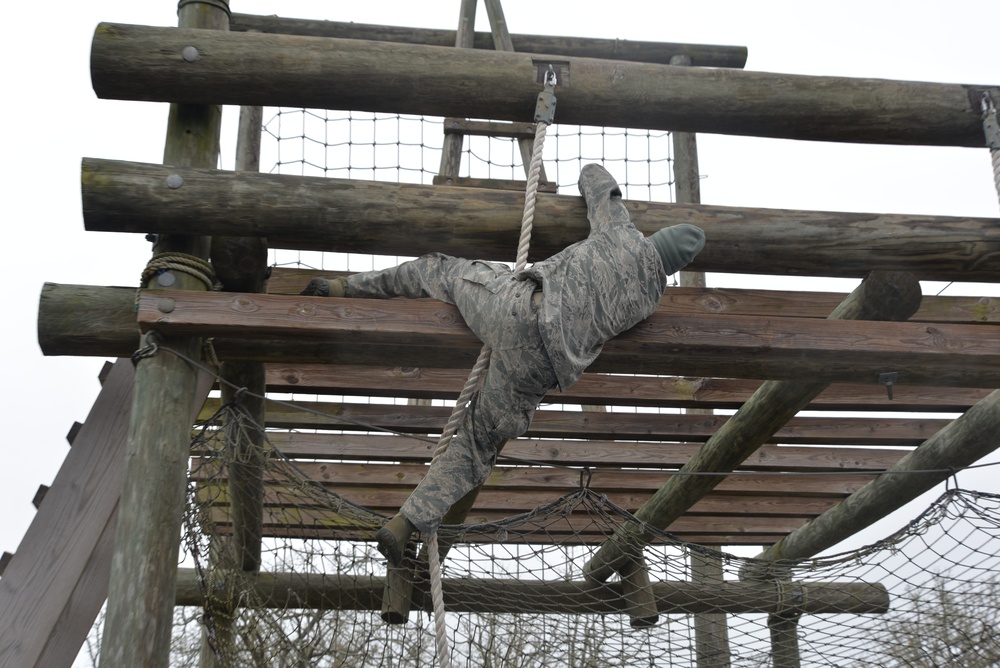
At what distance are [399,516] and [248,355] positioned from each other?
0.81 meters

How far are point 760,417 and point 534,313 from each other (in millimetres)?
1354

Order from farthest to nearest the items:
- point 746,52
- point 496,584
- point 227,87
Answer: point 746,52 → point 496,584 → point 227,87

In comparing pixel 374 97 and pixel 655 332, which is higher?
pixel 374 97

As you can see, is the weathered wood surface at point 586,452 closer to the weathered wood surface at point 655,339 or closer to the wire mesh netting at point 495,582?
the wire mesh netting at point 495,582

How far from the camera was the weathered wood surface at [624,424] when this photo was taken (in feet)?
16.8

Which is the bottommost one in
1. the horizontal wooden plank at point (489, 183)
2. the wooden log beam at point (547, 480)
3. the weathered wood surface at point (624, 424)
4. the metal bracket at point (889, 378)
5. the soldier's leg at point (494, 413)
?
the soldier's leg at point (494, 413)

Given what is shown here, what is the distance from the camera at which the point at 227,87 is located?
134 inches

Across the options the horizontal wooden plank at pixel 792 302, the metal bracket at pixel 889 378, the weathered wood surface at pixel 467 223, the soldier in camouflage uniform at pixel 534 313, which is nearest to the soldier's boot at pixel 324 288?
the soldier in camouflage uniform at pixel 534 313

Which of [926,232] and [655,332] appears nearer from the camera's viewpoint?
[655,332]

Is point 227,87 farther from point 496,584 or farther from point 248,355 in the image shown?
point 496,584

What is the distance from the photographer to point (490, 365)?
3.21 m

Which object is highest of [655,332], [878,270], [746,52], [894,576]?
[746,52]

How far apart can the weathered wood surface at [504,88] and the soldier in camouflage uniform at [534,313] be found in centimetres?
46

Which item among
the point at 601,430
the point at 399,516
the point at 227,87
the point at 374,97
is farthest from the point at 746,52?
the point at 399,516
